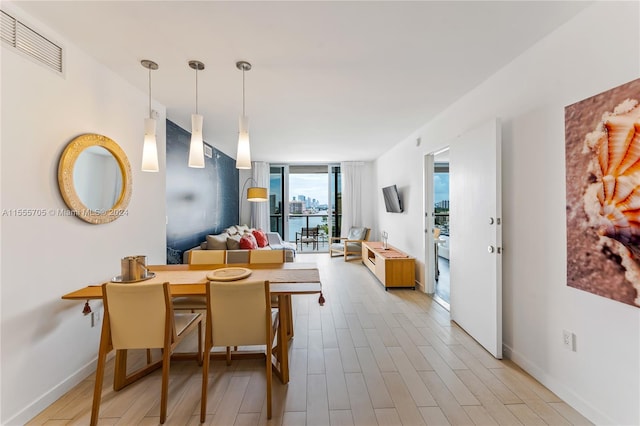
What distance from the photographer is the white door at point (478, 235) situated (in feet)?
7.78

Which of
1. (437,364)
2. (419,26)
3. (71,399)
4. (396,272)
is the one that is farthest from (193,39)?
(396,272)

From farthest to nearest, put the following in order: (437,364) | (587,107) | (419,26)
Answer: (437,364), (419,26), (587,107)

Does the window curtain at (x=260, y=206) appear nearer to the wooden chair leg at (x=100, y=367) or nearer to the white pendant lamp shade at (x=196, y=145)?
the white pendant lamp shade at (x=196, y=145)

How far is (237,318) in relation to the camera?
183cm

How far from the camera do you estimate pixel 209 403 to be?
6.26 feet

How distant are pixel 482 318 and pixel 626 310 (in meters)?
1.17

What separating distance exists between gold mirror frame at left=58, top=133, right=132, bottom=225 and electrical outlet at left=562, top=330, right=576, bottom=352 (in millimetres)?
3656

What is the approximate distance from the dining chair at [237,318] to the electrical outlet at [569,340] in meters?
2.03

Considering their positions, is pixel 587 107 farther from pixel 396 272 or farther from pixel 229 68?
pixel 396 272

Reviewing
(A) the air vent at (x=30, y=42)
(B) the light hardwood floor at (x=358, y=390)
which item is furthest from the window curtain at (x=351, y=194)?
(A) the air vent at (x=30, y=42)

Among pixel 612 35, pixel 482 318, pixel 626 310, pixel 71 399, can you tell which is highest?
pixel 612 35

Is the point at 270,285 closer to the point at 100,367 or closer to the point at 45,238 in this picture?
the point at 100,367

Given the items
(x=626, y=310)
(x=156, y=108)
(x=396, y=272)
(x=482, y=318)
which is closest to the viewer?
(x=626, y=310)

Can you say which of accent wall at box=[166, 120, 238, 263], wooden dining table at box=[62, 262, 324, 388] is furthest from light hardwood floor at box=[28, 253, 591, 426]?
accent wall at box=[166, 120, 238, 263]
